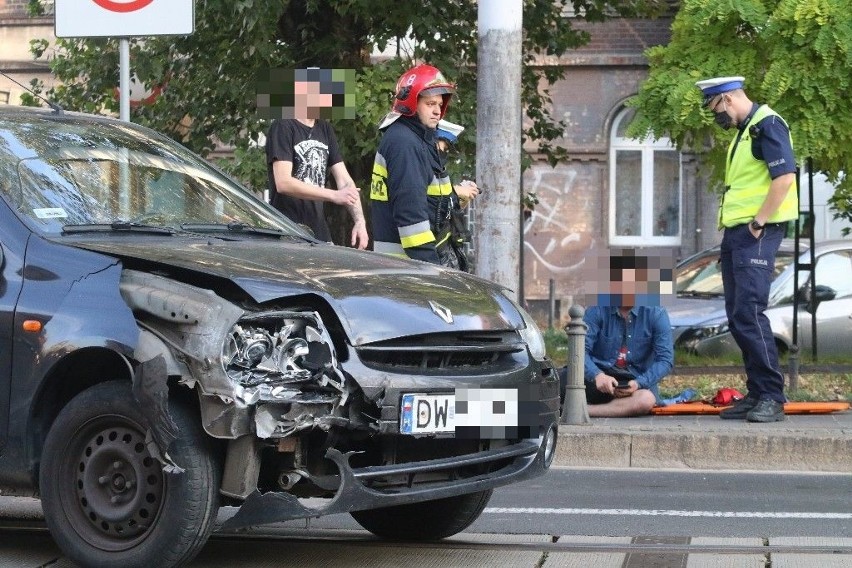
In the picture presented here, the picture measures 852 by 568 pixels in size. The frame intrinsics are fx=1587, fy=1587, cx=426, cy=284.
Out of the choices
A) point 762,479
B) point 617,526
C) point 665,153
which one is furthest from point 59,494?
point 665,153

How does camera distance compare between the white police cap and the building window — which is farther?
the building window

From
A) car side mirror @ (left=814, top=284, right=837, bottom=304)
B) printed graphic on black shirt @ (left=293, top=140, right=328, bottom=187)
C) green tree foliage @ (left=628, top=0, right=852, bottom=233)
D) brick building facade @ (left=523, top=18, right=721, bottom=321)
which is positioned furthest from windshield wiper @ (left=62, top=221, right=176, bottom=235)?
brick building facade @ (left=523, top=18, right=721, bottom=321)

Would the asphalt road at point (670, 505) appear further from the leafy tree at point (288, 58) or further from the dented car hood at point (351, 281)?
the leafy tree at point (288, 58)

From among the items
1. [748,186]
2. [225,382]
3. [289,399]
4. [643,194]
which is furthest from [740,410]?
[643,194]

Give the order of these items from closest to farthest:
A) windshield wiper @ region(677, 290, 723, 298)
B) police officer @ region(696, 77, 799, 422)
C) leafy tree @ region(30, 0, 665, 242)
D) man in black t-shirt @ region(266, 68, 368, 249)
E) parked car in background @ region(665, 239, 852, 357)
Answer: man in black t-shirt @ region(266, 68, 368, 249), police officer @ region(696, 77, 799, 422), leafy tree @ region(30, 0, 665, 242), parked car in background @ region(665, 239, 852, 357), windshield wiper @ region(677, 290, 723, 298)

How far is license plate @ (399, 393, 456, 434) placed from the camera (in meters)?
5.39

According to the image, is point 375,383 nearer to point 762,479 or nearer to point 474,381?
point 474,381

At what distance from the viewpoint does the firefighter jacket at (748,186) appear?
9.62 metres

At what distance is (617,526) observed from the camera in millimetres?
7137

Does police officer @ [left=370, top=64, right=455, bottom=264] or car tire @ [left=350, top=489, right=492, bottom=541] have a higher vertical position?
police officer @ [left=370, top=64, right=455, bottom=264]

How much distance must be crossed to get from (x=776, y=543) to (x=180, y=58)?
1040 cm

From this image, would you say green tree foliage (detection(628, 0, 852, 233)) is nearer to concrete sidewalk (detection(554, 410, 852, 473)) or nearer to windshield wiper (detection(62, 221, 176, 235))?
concrete sidewalk (detection(554, 410, 852, 473))

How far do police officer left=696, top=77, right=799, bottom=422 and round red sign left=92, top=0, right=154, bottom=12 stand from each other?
136 inches

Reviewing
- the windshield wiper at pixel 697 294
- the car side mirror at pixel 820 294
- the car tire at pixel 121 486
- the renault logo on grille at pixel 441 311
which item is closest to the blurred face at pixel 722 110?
the renault logo on grille at pixel 441 311
